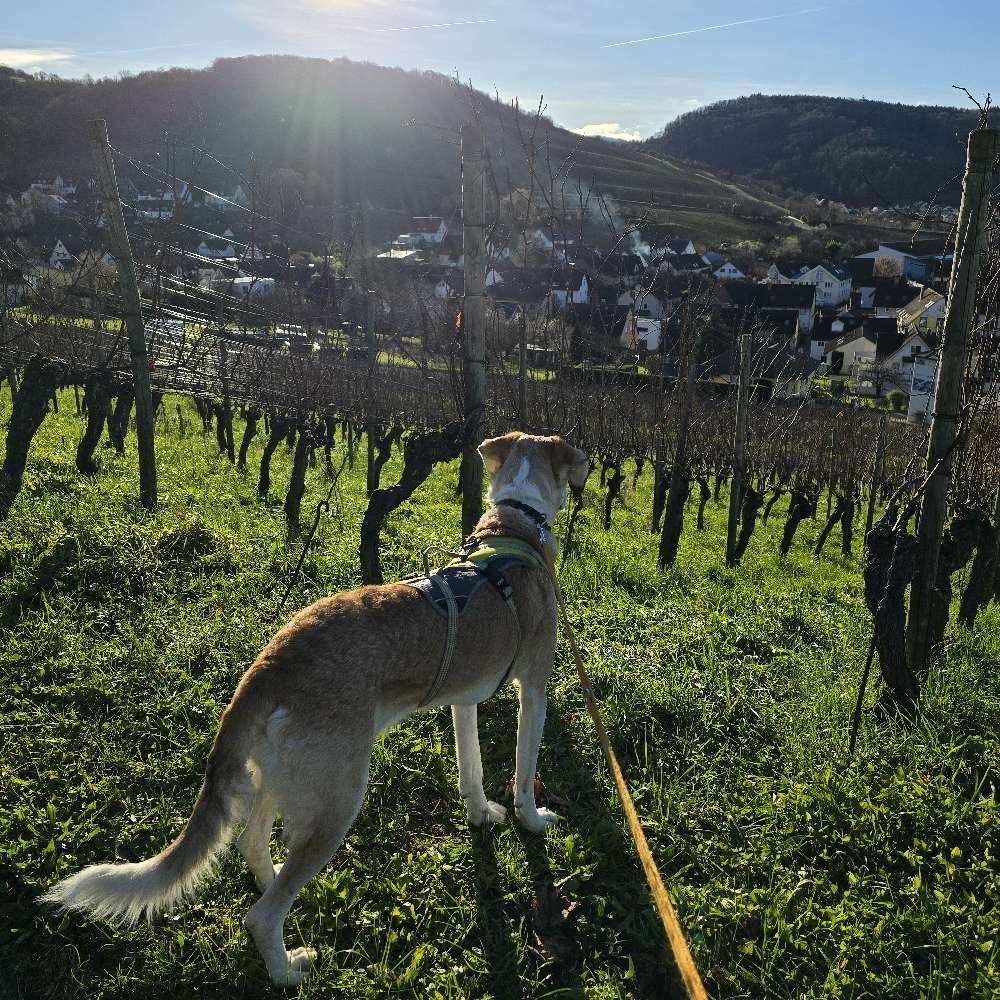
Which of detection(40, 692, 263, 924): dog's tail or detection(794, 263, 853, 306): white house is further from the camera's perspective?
detection(794, 263, 853, 306): white house

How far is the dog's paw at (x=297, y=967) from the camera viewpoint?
9.37ft

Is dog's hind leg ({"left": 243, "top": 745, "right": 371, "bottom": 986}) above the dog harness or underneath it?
underneath

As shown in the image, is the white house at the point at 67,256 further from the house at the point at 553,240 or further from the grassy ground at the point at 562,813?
the grassy ground at the point at 562,813

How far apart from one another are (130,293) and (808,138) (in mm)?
174590

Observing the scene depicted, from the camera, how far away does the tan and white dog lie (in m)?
2.59

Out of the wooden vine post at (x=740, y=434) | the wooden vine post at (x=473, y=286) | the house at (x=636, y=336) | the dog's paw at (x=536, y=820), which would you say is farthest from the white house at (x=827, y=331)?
the dog's paw at (x=536, y=820)

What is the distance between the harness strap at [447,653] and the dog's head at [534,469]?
2.88 feet

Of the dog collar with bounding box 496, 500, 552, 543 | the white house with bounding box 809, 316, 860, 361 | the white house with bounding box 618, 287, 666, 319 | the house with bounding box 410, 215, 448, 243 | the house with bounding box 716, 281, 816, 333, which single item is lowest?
the dog collar with bounding box 496, 500, 552, 543

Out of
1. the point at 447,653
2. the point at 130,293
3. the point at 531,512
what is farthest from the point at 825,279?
the point at 447,653

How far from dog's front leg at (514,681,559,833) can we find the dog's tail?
1476 millimetres

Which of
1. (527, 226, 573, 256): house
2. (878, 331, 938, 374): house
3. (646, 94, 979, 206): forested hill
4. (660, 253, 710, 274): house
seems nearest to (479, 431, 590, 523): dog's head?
(527, 226, 573, 256): house

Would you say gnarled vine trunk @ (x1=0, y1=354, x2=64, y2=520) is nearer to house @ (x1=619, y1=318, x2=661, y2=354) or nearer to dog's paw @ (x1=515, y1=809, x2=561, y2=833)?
house @ (x1=619, y1=318, x2=661, y2=354)

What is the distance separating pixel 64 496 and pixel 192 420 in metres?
13.4

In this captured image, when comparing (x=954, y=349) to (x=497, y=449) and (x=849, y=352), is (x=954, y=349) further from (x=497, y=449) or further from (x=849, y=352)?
(x=849, y=352)
